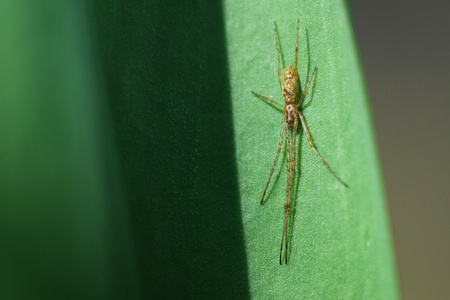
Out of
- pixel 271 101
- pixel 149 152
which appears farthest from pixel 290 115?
pixel 149 152

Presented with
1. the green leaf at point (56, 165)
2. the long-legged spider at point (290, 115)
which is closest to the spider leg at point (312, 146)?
the long-legged spider at point (290, 115)

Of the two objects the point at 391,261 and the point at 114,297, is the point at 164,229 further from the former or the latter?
the point at 391,261

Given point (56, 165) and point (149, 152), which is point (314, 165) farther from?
point (56, 165)

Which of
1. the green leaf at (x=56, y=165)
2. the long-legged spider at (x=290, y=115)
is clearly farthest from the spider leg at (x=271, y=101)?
the green leaf at (x=56, y=165)

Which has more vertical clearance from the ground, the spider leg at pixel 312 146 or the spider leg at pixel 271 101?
the spider leg at pixel 271 101

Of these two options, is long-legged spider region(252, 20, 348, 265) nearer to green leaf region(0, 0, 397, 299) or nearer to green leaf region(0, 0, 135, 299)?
green leaf region(0, 0, 397, 299)

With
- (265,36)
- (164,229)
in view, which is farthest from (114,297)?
(265,36)

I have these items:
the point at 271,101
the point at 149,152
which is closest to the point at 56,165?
the point at 149,152

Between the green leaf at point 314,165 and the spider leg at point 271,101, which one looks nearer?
the green leaf at point 314,165

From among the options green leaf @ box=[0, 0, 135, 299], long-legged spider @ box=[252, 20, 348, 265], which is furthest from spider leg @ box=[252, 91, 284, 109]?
green leaf @ box=[0, 0, 135, 299]

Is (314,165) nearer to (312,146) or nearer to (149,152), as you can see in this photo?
(312,146)

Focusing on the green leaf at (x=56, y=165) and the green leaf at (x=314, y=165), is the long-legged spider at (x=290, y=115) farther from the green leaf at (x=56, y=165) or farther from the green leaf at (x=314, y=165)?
the green leaf at (x=56, y=165)
